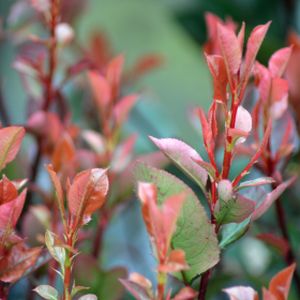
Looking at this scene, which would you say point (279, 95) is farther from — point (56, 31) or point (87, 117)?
point (87, 117)

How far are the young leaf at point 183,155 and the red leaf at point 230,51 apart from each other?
45mm

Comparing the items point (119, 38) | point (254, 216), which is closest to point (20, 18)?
point (254, 216)

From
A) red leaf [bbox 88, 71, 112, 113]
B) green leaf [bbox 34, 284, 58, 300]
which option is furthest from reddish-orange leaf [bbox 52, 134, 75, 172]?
green leaf [bbox 34, 284, 58, 300]

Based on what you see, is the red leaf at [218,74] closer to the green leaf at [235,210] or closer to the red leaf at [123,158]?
the green leaf at [235,210]

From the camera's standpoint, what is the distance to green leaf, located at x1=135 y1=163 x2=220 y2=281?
0.35 meters

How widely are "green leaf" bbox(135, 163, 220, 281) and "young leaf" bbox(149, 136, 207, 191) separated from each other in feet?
0.06

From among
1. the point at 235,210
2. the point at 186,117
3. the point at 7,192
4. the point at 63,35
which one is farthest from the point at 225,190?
the point at 186,117

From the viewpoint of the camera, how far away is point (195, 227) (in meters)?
0.35

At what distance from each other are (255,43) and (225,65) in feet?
0.07

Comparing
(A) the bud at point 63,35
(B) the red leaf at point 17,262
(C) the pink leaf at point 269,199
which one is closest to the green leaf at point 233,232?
(C) the pink leaf at point 269,199

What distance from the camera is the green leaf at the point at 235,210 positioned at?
13.7 inches

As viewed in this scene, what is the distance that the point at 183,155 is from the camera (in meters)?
0.37

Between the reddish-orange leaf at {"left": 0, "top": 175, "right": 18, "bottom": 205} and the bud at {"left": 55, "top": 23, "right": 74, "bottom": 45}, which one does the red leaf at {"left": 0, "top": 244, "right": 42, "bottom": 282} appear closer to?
the reddish-orange leaf at {"left": 0, "top": 175, "right": 18, "bottom": 205}

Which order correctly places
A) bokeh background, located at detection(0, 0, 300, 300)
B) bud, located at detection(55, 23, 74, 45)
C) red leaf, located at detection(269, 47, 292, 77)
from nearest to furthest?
red leaf, located at detection(269, 47, 292, 77) < bud, located at detection(55, 23, 74, 45) < bokeh background, located at detection(0, 0, 300, 300)
